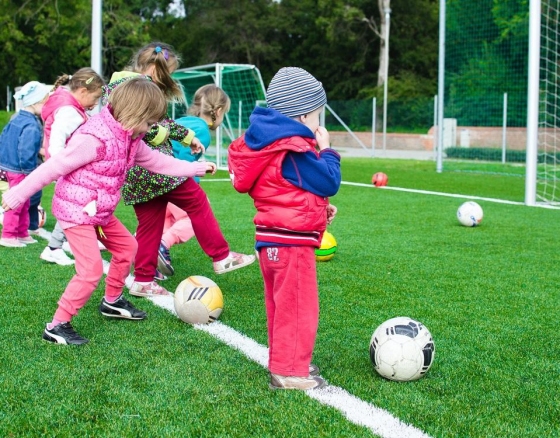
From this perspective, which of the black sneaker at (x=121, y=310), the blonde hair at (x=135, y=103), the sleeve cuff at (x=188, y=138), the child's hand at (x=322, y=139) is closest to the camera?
the child's hand at (x=322, y=139)

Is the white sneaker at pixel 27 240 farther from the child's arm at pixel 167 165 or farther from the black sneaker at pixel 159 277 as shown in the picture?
the child's arm at pixel 167 165

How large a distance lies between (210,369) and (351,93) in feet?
154

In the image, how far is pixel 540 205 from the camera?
38.6 ft

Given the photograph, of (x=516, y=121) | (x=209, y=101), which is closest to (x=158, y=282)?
(x=209, y=101)

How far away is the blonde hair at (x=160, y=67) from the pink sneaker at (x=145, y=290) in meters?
1.42

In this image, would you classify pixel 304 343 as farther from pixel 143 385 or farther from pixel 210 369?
pixel 143 385

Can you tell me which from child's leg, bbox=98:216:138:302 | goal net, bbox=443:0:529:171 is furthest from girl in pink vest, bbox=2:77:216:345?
goal net, bbox=443:0:529:171

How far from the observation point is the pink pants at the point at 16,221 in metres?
7.71

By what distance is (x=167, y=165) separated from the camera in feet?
16.0

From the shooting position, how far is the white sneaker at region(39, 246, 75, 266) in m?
6.70

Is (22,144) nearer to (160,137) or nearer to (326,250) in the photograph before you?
(160,137)

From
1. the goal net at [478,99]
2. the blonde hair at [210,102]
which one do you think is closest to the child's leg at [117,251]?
the blonde hair at [210,102]

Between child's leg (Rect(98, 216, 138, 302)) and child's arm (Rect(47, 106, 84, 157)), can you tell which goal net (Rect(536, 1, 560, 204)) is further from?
child's leg (Rect(98, 216, 138, 302))

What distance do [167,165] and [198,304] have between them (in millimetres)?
935
